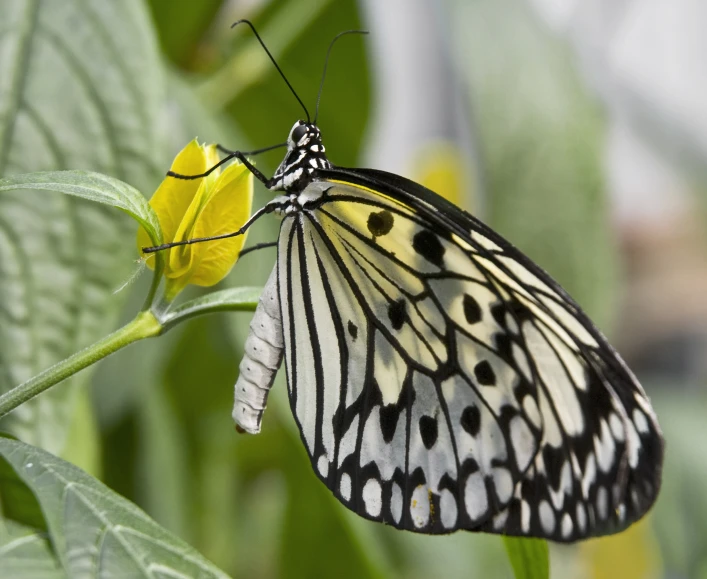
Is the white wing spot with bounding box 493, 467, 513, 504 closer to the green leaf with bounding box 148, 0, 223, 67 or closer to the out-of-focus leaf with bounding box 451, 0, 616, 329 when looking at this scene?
the out-of-focus leaf with bounding box 451, 0, 616, 329

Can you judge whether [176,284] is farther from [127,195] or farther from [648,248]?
[648,248]

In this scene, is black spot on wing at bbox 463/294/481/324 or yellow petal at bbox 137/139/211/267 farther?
black spot on wing at bbox 463/294/481/324

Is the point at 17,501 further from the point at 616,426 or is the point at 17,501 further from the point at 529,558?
the point at 616,426

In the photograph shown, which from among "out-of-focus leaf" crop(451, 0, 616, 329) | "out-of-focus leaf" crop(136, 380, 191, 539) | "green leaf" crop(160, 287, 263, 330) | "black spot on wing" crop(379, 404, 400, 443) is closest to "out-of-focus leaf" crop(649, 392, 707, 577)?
"out-of-focus leaf" crop(451, 0, 616, 329)

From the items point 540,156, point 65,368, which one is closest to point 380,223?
point 65,368

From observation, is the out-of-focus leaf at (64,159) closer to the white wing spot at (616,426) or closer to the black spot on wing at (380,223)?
the black spot on wing at (380,223)

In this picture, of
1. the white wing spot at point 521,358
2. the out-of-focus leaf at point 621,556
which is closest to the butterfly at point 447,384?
the white wing spot at point 521,358
